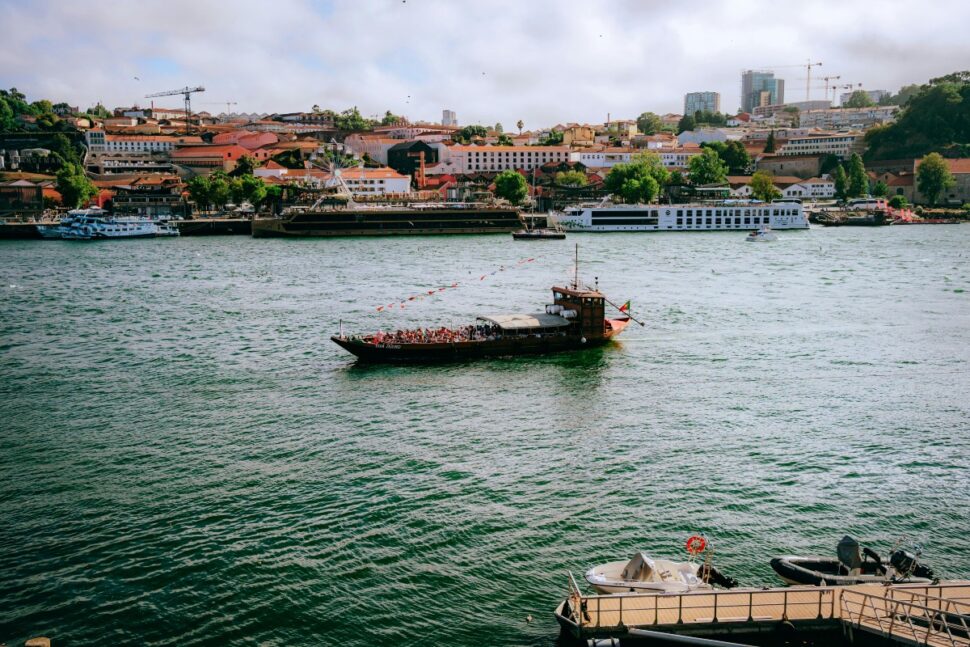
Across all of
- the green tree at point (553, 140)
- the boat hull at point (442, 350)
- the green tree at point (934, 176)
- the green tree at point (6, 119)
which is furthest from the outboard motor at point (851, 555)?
the green tree at point (6, 119)

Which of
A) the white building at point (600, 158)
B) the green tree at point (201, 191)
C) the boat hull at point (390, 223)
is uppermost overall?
the white building at point (600, 158)

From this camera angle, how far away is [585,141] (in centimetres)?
12456

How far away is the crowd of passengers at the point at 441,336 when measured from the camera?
23906mm

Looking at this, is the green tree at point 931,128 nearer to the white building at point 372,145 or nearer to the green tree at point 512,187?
the green tree at point 512,187

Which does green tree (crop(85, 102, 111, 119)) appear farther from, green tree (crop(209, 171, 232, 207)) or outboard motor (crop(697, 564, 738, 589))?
outboard motor (crop(697, 564, 738, 589))

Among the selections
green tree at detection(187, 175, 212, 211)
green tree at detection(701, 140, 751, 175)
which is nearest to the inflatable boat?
green tree at detection(187, 175, 212, 211)

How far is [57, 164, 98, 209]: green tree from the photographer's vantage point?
78375mm

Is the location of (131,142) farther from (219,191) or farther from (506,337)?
(506,337)

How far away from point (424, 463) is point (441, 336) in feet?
30.1

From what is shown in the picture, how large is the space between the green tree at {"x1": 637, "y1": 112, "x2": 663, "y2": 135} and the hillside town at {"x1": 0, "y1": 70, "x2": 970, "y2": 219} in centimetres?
3932

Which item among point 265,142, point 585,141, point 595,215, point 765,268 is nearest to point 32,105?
point 265,142

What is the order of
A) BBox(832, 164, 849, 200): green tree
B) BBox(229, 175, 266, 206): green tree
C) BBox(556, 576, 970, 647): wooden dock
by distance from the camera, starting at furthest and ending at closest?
BBox(832, 164, 849, 200): green tree
BBox(229, 175, 266, 206): green tree
BBox(556, 576, 970, 647): wooden dock

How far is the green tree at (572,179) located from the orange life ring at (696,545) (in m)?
85.1

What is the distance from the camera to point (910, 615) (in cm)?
912
